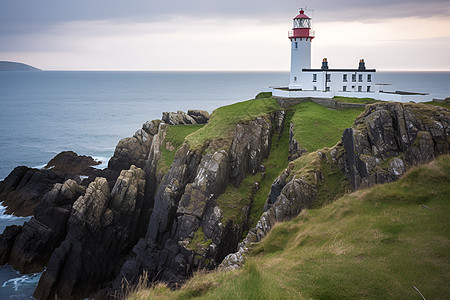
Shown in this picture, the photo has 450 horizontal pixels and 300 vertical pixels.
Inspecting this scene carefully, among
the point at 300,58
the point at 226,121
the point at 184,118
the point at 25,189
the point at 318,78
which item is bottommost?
the point at 25,189

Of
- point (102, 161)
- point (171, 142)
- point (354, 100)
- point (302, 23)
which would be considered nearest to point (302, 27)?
point (302, 23)

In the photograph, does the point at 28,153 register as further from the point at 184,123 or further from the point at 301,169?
the point at 301,169

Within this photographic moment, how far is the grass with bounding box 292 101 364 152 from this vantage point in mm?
43281

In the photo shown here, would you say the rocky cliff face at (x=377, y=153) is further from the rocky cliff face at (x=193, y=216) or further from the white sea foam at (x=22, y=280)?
the white sea foam at (x=22, y=280)

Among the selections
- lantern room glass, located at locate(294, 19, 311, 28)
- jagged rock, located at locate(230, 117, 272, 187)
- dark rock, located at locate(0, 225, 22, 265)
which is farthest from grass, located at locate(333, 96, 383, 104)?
dark rock, located at locate(0, 225, 22, 265)

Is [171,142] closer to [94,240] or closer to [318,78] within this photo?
[94,240]

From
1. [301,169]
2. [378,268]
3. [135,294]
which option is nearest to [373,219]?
[378,268]

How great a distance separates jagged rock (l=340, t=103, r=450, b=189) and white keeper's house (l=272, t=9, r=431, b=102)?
2642 cm

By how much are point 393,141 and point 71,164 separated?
2157 inches

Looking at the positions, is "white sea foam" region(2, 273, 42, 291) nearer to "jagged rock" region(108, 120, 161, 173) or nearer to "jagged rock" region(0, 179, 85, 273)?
"jagged rock" region(0, 179, 85, 273)

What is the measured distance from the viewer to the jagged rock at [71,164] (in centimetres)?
6500

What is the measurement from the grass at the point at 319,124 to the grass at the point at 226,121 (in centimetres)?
451

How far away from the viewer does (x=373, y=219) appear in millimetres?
18578

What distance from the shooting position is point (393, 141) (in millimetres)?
28562
